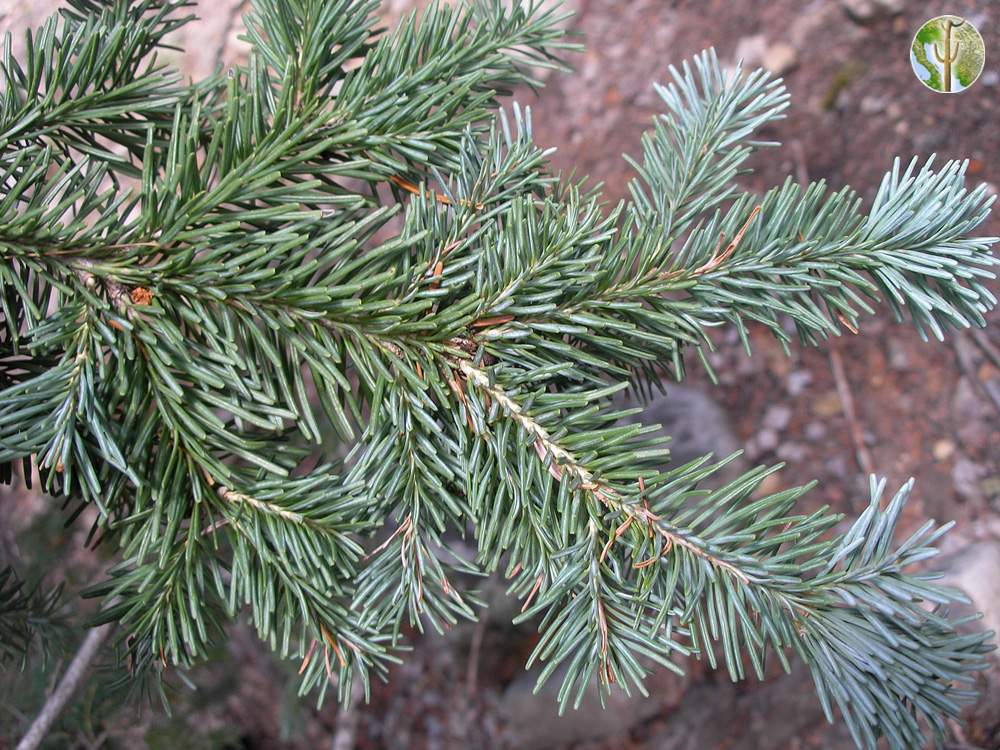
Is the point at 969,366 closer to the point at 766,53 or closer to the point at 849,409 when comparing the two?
the point at 849,409

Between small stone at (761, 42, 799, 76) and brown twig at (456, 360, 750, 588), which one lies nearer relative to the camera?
brown twig at (456, 360, 750, 588)

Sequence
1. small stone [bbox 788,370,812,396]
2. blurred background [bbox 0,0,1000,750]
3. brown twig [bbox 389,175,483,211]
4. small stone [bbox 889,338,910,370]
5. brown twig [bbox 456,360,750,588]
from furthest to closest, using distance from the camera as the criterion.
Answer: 1. small stone [bbox 788,370,812,396]
2. small stone [bbox 889,338,910,370]
3. blurred background [bbox 0,0,1000,750]
4. brown twig [bbox 389,175,483,211]
5. brown twig [bbox 456,360,750,588]

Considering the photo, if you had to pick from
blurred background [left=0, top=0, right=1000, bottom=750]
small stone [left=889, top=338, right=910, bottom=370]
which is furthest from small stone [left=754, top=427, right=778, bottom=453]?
small stone [left=889, top=338, right=910, bottom=370]

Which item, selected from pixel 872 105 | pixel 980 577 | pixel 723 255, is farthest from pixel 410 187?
pixel 872 105

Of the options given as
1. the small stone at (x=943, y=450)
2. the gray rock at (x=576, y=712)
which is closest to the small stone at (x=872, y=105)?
the small stone at (x=943, y=450)

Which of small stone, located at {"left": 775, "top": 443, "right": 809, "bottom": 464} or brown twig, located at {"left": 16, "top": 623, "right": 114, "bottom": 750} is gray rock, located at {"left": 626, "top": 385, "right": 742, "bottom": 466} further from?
brown twig, located at {"left": 16, "top": 623, "right": 114, "bottom": 750}

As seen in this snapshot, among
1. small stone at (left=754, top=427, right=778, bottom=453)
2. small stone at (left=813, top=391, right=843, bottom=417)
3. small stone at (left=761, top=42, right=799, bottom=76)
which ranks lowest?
small stone at (left=754, top=427, right=778, bottom=453)

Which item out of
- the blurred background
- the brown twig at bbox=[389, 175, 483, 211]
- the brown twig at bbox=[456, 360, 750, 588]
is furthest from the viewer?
the blurred background

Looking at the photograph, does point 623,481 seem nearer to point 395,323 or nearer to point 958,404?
point 395,323
